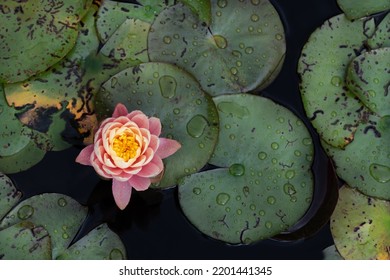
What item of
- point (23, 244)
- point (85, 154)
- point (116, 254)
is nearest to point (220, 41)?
point (85, 154)

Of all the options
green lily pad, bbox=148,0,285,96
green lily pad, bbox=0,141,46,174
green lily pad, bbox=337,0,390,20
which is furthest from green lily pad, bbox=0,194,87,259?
green lily pad, bbox=337,0,390,20

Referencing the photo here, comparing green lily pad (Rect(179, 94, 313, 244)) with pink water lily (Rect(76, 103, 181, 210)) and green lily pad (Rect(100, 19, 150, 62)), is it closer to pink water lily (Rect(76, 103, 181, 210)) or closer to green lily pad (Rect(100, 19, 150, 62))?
pink water lily (Rect(76, 103, 181, 210))

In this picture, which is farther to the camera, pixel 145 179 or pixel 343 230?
pixel 343 230

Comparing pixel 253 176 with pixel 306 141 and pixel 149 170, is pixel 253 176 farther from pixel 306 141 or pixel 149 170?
pixel 149 170

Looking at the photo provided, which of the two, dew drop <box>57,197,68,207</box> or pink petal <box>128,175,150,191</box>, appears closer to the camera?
pink petal <box>128,175,150,191</box>
